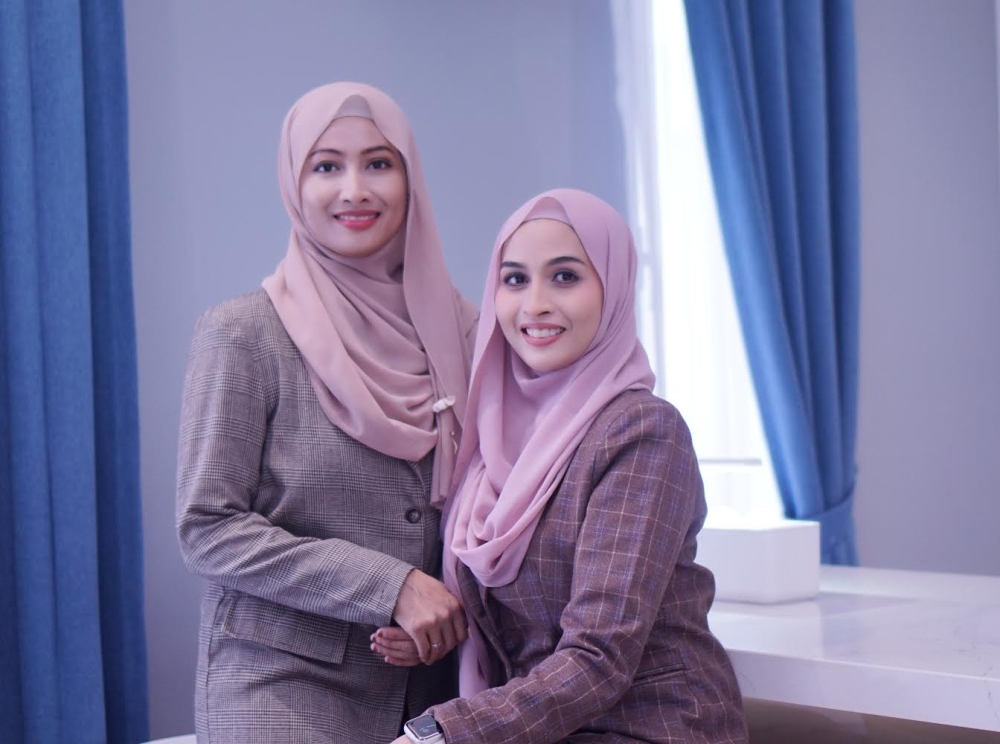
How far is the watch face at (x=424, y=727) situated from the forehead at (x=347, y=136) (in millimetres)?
858

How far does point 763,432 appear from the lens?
3.34 meters

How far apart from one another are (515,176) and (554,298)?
5.36 feet

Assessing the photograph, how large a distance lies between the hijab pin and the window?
66.9 inches

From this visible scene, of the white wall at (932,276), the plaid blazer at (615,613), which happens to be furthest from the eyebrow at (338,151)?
Answer: the white wall at (932,276)

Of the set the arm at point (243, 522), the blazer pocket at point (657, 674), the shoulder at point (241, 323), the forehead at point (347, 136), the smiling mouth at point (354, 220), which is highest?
the forehead at point (347, 136)

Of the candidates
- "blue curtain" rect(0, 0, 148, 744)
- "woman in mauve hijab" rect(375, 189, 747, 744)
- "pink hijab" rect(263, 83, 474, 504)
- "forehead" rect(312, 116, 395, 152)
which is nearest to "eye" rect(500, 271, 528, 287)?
"woman in mauve hijab" rect(375, 189, 747, 744)

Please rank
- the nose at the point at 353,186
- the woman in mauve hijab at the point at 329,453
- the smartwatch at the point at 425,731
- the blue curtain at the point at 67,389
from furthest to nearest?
the blue curtain at the point at 67,389 → the nose at the point at 353,186 → the woman in mauve hijab at the point at 329,453 → the smartwatch at the point at 425,731

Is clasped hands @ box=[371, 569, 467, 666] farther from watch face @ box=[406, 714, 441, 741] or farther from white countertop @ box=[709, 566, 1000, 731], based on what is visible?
white countertop @ box=[709, 566, 1000, 731]

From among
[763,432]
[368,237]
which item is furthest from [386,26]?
[763,432]

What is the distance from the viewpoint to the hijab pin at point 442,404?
175 centimetres

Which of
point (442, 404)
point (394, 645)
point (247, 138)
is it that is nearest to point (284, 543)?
point (394, 645)

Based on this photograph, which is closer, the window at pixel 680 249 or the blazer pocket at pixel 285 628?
the blazer pocket at pixel 285 628

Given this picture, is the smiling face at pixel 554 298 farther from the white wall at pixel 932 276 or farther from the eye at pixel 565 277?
the white wall at pixel 932 276

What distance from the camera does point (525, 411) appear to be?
1674mm
